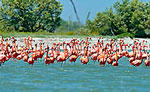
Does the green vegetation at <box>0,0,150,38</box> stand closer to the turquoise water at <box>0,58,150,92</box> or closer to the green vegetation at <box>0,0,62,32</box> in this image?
the green vegetation at <box>0,0,62,32</box>

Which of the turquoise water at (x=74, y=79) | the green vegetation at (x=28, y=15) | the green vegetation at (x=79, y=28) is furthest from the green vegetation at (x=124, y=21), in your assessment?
the turquoise water at (x=74, y=79)

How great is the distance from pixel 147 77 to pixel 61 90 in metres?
3.77

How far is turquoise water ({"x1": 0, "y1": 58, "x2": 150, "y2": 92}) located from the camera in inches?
380

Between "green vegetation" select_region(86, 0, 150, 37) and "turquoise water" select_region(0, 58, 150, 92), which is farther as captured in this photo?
"green vegetation" select_region(86, 0, 150, 37)

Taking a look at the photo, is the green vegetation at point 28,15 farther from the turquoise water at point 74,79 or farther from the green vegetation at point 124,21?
the turquoise water at point 74,79

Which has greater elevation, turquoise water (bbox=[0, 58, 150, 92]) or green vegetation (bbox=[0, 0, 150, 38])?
green vegetation (bbox=[0, 0, 150, 38])

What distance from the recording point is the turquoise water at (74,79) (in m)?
9.66

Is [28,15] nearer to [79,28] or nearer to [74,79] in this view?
[79,28]

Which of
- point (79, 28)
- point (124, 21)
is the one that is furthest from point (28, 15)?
point (124, 21)

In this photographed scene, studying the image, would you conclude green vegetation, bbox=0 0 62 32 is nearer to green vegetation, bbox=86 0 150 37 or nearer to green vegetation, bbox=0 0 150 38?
green vegetation, bbox=0 0 150 38

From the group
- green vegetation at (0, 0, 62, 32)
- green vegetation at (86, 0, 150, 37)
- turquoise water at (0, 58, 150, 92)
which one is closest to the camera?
turquoise water at (0, 58, 150, 92)

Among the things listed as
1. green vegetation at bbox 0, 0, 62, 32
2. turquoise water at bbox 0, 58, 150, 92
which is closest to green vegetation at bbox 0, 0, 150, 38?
green vegetation at bbox 0, 0, 62, 32

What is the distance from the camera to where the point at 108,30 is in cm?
4438

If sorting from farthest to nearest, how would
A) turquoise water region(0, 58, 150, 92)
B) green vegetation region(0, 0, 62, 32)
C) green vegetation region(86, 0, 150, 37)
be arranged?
green vegetation region(0, 0, 62, 32) < green vegetation region(86, 0, 150, 37) < turquoise water region(0, 58, 150, 92)
